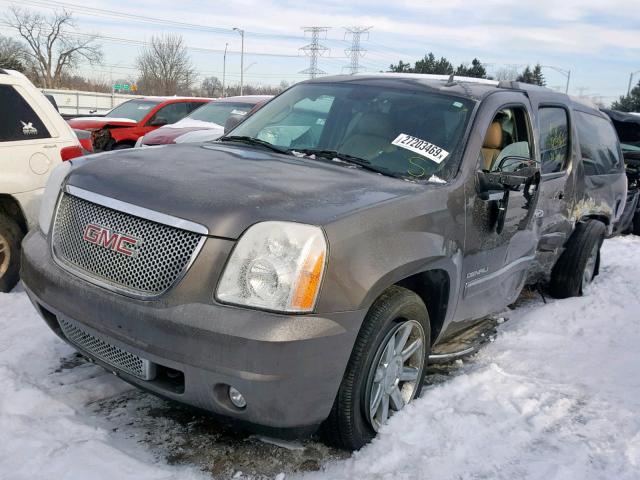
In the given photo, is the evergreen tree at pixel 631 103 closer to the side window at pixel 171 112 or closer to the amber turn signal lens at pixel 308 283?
the side window at pixel 171 112

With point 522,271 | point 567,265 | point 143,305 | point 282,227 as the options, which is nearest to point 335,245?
point 282,227

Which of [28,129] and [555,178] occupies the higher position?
[28,129]

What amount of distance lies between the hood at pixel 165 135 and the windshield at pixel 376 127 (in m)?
5.21

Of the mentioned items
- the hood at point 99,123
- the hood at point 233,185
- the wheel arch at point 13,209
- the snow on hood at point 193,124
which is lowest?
the wheel arch at point 13,209

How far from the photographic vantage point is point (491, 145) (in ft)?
12.8

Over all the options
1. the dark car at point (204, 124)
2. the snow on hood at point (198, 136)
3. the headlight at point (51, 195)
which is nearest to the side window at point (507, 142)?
the headlight at point (51, 195)

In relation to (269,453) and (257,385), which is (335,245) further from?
(269,453)

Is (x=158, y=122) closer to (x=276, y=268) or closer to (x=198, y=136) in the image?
(x=198, y=136)

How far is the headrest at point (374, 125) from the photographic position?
3.76 m

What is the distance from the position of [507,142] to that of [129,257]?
2659 millimetres

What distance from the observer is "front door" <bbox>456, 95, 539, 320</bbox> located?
356cm

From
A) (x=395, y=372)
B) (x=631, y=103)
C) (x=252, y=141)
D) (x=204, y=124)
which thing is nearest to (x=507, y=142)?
(x=252, y=141)

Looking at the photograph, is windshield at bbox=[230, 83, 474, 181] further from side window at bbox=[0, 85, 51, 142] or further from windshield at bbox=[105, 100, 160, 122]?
windshield at bbox=[105, 100, 160, 122]

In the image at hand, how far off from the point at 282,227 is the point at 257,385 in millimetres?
638
